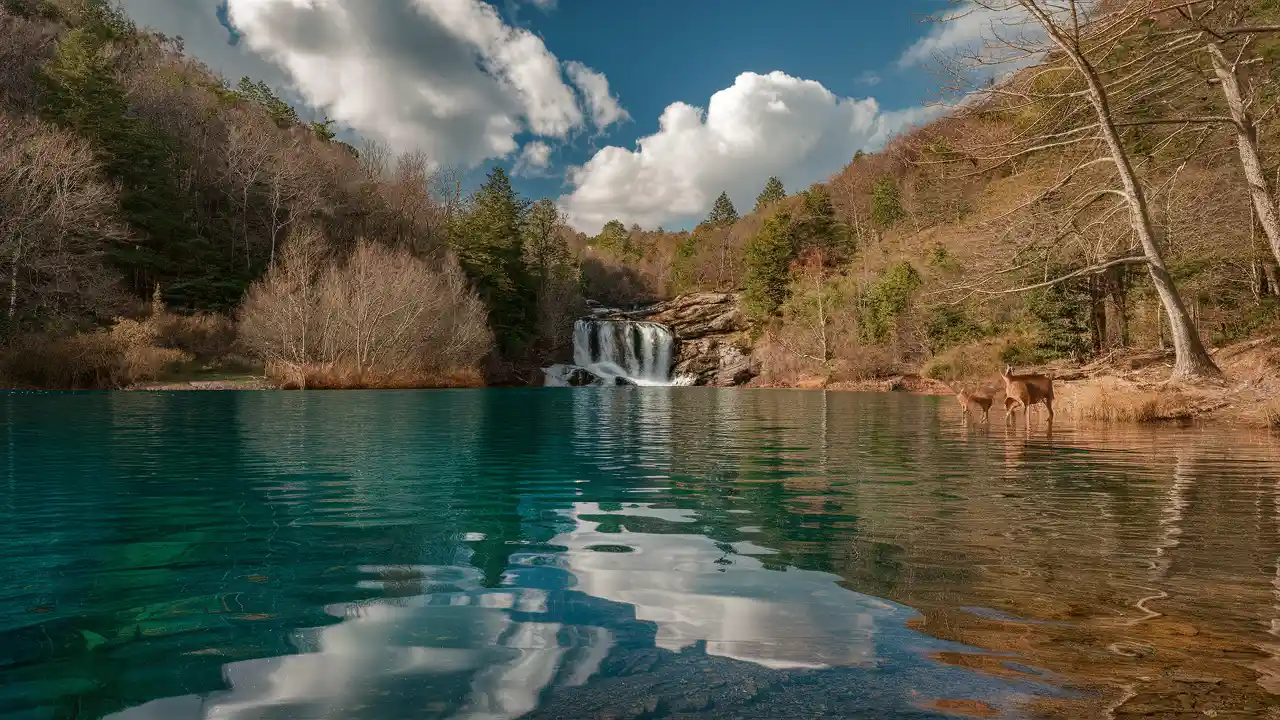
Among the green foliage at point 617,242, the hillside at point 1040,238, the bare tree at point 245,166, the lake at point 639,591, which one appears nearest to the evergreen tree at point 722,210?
the green foliage at point 617,242

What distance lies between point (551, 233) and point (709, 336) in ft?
77.5

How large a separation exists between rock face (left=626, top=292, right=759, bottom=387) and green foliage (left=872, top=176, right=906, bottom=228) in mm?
16336

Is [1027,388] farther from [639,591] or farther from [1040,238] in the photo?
[639,591]

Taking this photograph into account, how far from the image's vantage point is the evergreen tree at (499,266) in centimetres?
6016

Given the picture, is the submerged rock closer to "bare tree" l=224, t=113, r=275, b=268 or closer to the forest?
the forest

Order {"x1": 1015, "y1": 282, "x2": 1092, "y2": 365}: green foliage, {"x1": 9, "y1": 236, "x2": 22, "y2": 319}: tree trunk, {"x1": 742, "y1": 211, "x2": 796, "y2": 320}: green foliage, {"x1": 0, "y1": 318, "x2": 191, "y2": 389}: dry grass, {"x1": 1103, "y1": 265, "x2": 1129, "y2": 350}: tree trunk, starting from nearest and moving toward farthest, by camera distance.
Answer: {"x1": 1103, "y1": 265, "x2": 1129, "y2": 350}: tree trunk → {"x1": 1015, "y1": 282, "x2": 1092, "y2": 365}: green foliage → {"x1": 0, "y1": 318, "x2": 191, "y2": 389}: dry grass → {"x1": 9, "y1": 236, "x2": 22, "y2": 319}: tree trunk → {"x1": 742, "y1": 211, "x2": 796, "y2": 320}: green foliage

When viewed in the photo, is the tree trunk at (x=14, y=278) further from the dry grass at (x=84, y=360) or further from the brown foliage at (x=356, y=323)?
the brown foliage at (x=356, y=323)

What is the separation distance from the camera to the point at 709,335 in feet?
217

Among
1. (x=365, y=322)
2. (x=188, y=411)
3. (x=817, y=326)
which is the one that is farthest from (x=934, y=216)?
(x=188, y=411)

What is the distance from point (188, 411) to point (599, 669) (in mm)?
20126

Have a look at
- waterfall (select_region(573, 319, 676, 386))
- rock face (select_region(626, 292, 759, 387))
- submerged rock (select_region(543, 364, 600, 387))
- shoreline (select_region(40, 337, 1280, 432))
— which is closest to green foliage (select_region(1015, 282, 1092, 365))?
shoreline (select_region(40, 337, 1280, 432))

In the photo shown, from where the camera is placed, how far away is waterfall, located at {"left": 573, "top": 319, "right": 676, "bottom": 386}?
6038 cm

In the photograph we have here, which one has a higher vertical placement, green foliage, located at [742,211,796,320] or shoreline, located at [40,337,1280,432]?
green foliage, located at [742,211,796,320]

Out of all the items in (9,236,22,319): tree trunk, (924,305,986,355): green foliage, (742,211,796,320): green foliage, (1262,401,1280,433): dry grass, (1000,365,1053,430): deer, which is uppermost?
(742,211,796,320): green foliage
